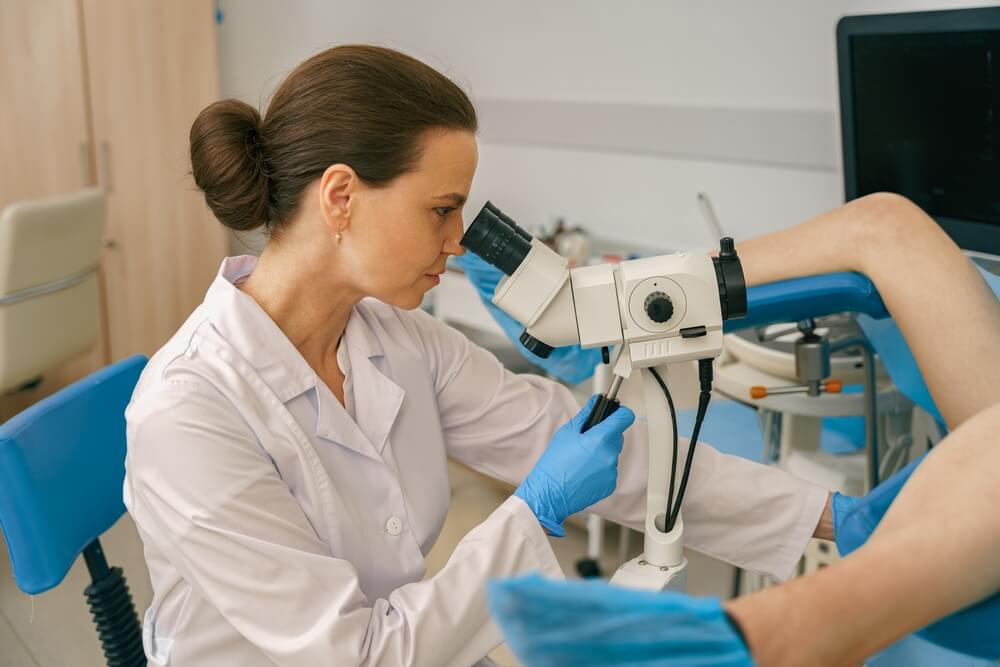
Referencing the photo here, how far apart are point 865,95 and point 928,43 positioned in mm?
194

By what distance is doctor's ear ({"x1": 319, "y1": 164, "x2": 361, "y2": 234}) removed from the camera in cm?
124

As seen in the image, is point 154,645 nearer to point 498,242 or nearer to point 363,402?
point 363,402

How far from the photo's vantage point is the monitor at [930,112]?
6.30ft

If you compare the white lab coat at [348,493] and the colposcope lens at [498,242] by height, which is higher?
the colposcope lens at [498,242]

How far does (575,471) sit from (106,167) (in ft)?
11.6

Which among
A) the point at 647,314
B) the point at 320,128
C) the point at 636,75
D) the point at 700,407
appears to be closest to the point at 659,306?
the point at 647,314

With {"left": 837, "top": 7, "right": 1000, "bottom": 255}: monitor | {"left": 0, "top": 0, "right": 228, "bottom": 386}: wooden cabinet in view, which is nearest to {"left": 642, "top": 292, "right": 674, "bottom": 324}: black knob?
{"left": 837, "top": 7, "right": 1000, "bottom": 255}: monitor

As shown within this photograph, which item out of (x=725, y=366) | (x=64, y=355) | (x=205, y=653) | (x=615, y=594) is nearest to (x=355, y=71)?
(x=205, y=653)

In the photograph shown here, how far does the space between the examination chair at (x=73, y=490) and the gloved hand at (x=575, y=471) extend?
59 cm

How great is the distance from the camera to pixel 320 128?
4.09 ft

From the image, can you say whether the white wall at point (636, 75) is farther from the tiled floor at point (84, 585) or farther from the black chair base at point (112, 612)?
the black chair base at point (112, 612)

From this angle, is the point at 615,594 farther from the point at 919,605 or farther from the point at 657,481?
the point at 657,481

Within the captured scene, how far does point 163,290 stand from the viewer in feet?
14.4

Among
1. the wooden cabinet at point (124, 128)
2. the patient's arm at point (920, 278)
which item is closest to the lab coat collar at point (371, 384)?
the patient's arm at point (920, 278)
